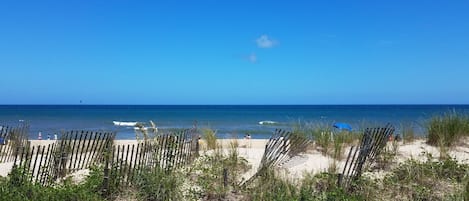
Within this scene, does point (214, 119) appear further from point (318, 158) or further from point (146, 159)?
point (146, 159)

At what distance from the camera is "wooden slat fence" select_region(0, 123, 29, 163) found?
37.0 ft

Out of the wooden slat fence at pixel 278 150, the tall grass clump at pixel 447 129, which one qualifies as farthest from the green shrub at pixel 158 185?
the tall grass clump at pixel 447 129

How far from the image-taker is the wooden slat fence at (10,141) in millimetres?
11289

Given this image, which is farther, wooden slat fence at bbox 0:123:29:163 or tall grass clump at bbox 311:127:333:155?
wooden slat fence at bbox 0:123:29:163

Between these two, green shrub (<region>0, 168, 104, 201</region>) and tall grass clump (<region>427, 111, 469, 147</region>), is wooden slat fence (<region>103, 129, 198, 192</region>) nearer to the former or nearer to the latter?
green shrub (<region>0, 168, 104, 201</region>)

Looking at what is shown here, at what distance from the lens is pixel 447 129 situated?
1027 centimetres

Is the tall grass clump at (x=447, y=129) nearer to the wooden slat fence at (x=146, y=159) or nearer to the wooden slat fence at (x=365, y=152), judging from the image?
the wooden slat fence at (x=365, y=152)

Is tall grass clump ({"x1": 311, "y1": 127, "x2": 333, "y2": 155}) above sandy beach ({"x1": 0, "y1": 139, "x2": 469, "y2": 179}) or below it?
above

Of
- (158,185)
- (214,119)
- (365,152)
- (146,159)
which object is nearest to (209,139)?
(146,159)

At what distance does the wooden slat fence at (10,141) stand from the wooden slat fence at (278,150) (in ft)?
24.7

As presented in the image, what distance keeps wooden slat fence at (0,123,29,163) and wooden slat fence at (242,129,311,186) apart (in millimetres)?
7535

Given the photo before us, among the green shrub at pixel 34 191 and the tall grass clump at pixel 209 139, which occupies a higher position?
the tall grass clump at pixel 209 139

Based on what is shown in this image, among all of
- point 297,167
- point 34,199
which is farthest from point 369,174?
point 34,199

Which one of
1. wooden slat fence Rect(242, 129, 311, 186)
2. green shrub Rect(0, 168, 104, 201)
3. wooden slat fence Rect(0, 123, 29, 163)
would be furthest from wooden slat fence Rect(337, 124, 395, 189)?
wooden slat fence Rect(0, 123, 29, 163)
